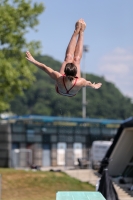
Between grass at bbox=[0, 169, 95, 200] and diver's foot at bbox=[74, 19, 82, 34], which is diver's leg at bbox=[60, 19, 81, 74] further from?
grass at bbox=[0, 169, 95, 200]

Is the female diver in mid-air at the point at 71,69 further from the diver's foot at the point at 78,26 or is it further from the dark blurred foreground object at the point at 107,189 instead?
the dark blurred foreground object at the point at 107,189

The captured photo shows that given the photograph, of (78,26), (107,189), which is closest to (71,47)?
(78,26)

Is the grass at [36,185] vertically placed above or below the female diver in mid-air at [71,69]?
below

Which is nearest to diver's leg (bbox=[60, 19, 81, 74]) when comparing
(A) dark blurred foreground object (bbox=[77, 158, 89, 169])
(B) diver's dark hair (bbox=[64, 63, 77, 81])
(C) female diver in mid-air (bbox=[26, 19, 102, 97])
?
(C) female diver in mid-air (bbox=[26, 19, 102, 97])

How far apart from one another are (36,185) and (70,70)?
18.9 metres

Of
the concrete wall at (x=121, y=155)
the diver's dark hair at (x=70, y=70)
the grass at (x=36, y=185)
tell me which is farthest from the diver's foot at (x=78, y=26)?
the concrete wall at (x=121, y=155)

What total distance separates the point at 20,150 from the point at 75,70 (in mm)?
31591

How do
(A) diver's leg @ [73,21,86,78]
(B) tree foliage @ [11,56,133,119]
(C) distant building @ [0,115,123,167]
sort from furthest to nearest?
(B) tree foliage @ [11,56,133,119] < (C) distant building @ [0,115,123,167] < (A) diver's leg @ [73,21,86,78]

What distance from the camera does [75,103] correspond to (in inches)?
4811

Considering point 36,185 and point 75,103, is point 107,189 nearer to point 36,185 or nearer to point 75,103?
point 36,185

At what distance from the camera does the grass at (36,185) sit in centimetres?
2769

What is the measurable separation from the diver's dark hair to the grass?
16.1 m

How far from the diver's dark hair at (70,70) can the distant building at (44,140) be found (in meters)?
30.8

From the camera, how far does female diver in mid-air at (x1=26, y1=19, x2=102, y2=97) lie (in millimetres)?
11555
